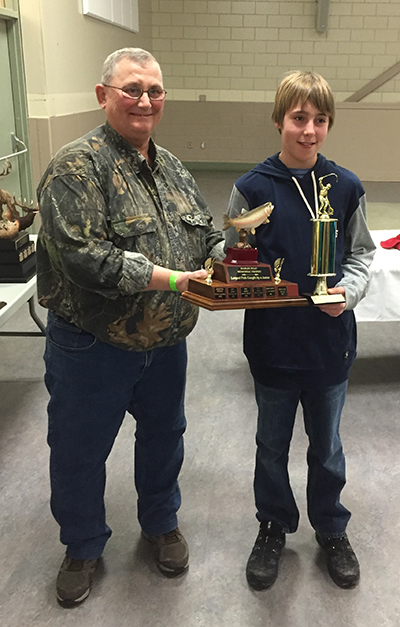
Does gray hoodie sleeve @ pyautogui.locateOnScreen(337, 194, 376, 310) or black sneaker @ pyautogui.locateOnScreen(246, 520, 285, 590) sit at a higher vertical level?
gray hoodie sleeve @ pyautogui.locateOnScreen(337, 194, 376, 310)

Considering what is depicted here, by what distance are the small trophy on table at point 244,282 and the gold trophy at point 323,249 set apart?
0.06 m

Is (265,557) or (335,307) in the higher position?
(335,307)

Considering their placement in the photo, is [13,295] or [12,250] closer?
[13,295]

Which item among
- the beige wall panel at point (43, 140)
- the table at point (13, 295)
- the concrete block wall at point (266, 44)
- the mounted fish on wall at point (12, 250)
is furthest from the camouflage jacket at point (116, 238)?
the concrete block wall at point (266, 44)

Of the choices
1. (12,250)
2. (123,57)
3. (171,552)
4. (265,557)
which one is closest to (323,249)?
(123,57)

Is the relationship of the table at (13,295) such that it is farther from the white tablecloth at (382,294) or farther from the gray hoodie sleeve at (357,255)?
the white tablecloth at (382,294)

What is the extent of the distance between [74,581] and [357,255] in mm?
1427

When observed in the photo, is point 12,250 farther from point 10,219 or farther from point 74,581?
point 74,581

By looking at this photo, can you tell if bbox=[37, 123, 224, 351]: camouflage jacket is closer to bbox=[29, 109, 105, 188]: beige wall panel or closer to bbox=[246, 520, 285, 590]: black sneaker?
bbox=[246, 520, 285, 590]: black sneaker

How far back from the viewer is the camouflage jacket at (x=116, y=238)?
5.50ft

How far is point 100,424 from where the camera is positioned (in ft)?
6.44

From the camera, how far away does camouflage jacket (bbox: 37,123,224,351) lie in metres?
1.68

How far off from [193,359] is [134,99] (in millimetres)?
2605

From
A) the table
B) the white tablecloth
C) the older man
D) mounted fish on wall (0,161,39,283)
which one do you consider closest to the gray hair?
the older man
